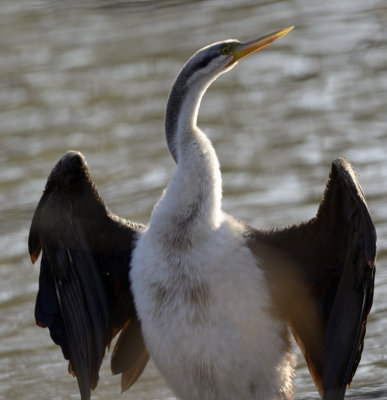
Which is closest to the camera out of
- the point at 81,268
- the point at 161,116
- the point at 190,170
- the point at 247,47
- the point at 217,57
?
the point at 190,170

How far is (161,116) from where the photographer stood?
11484 millimetres

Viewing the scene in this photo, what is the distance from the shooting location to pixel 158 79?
40.4ft

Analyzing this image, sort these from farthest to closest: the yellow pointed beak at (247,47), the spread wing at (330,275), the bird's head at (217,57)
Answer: the yellow pointed beak at (247,47) < the bird's head at (217,57) < the spread wing at (330,275)

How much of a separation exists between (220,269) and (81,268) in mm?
813

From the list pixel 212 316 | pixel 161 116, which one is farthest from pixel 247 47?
pixel 161 116

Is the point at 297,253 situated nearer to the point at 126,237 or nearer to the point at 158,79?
the point at 126,237

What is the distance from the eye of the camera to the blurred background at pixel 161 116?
321 inches

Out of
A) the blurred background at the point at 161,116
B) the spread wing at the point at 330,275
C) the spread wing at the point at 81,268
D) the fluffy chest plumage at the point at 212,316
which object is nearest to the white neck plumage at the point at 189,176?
the fluffy chest plumage at the point at 212,316

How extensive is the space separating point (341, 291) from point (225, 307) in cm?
57

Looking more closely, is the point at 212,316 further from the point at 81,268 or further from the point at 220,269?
the point at 81,268

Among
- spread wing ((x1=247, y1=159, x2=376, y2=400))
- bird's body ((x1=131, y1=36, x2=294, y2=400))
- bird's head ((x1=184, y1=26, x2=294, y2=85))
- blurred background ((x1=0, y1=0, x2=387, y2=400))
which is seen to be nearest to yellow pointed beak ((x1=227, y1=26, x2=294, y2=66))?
bird's head ((x1=184, y1=26, x2=294, y2=85))

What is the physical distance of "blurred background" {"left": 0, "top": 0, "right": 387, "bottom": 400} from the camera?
8.15 meters

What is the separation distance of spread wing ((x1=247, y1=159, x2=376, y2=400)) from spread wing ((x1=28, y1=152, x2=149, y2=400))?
30.2 inches

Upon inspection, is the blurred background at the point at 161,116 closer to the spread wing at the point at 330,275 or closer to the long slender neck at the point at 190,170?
the spread wing at the point at 330,275
